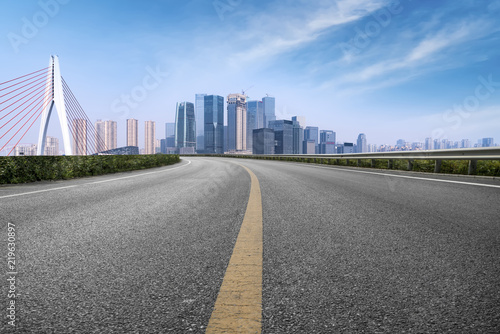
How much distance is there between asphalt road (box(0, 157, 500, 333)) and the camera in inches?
48.8

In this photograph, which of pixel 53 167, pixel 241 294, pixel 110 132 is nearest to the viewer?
pixel 241 294

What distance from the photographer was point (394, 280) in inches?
64.0

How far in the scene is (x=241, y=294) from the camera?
146 centimetres

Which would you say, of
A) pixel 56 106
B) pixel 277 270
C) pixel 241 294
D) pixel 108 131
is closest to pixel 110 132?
pixel 108 131

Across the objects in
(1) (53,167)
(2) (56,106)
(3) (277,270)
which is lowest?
(3) (277,270)

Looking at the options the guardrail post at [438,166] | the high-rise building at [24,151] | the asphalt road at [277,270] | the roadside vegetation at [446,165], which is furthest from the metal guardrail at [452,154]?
the high-rise building at [24,151]

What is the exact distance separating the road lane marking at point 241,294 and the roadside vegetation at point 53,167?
8.67 meters

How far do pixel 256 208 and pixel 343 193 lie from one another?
6.87ft

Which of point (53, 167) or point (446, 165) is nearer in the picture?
point (53, 167)

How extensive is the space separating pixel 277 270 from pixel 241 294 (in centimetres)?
37

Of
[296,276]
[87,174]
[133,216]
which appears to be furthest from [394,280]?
[87,174]

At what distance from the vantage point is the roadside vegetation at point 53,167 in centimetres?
825

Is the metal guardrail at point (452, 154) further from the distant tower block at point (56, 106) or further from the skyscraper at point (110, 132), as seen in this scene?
the skyscraper at point (110, 132)

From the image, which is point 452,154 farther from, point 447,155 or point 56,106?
point 56,106
